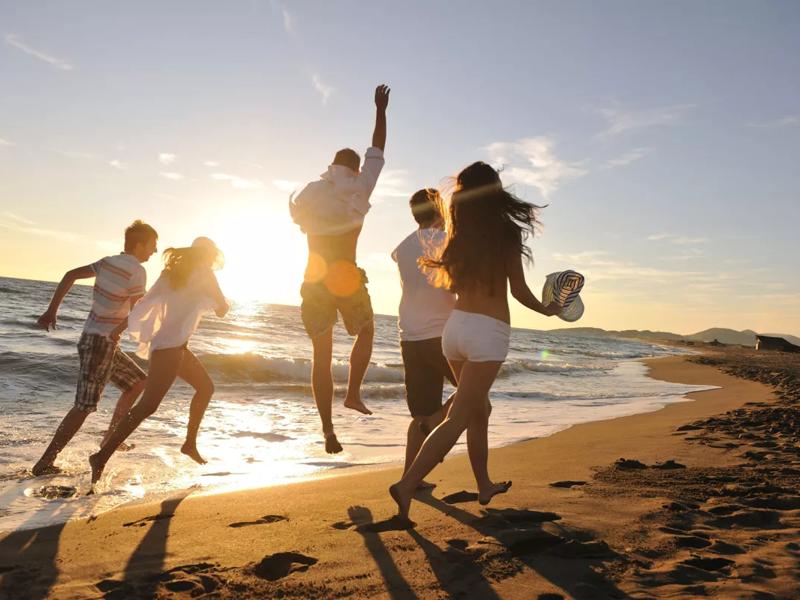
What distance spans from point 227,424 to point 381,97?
5619 mm

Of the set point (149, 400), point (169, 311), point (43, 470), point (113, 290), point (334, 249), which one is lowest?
point (43, 470)

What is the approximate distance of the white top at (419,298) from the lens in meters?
4.61

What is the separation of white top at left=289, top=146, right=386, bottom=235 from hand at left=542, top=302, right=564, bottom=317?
1.66 m

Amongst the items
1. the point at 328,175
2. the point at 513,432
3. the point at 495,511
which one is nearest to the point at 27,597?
the point at 495,511

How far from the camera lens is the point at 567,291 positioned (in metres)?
4.08

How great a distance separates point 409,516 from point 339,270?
1906 mm

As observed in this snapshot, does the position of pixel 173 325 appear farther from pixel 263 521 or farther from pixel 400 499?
pixel 400 499

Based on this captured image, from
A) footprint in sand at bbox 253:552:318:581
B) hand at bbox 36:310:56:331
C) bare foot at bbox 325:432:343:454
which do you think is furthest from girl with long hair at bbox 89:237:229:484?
footprint in sand at bbox 253:552:318:581

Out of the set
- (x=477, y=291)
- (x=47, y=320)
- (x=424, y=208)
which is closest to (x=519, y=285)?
(x=477, y=291)

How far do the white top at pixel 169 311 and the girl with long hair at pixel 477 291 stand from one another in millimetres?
2476

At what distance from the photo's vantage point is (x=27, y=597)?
281cm

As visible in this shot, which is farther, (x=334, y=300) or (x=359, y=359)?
(x=359, y=359)

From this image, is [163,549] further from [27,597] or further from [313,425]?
[313,425]

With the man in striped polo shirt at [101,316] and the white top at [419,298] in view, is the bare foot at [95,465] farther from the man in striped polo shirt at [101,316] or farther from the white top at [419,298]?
the white top at [419,298]
